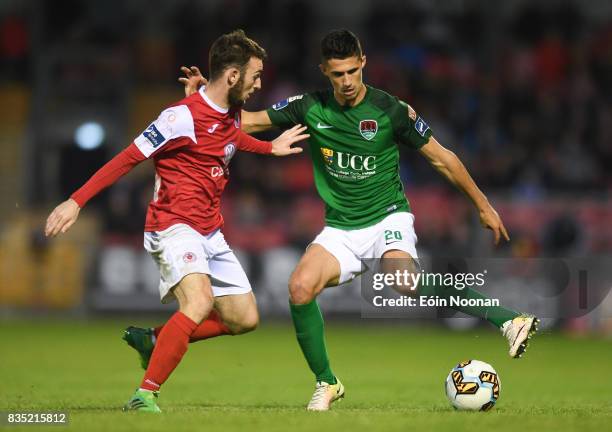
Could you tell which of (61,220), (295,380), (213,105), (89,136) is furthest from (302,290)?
(89,136)

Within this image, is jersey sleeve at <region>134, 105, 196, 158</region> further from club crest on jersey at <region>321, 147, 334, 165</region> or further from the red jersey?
club crest on jersey at <region>321, 147, 334, 165</region>

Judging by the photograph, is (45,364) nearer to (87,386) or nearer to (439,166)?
(87,386)

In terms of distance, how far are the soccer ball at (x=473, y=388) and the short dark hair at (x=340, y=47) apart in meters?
2.06

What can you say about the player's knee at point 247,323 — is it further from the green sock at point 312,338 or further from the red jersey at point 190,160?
the red jersey at point 190,160

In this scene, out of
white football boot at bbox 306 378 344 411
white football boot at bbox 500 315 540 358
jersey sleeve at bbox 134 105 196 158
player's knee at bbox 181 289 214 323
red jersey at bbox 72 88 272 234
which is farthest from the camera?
white football boot at bbox 500 315 540 358

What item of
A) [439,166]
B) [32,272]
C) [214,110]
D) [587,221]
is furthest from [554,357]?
[32,272]

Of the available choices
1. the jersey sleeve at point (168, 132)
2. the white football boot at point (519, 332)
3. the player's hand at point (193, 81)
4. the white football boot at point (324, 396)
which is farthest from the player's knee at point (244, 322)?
the white football boot at point (519, 332)

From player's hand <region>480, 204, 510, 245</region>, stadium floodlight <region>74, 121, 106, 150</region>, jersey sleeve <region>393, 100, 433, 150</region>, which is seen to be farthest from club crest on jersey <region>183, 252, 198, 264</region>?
stadium floodlight <region>74, 121, 106, 150</region>

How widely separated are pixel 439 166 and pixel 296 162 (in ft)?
32.4

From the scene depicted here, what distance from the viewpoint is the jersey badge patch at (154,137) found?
6.98 meters

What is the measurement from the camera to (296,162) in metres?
17.6

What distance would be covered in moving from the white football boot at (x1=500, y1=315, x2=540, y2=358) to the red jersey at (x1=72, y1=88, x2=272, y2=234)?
196 centimetres

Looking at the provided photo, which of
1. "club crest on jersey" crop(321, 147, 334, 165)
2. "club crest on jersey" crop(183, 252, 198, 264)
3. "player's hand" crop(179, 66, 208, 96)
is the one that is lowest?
"club crest on jersey" crop(183, 252, 198, 264)

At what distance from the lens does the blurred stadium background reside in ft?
51.1
